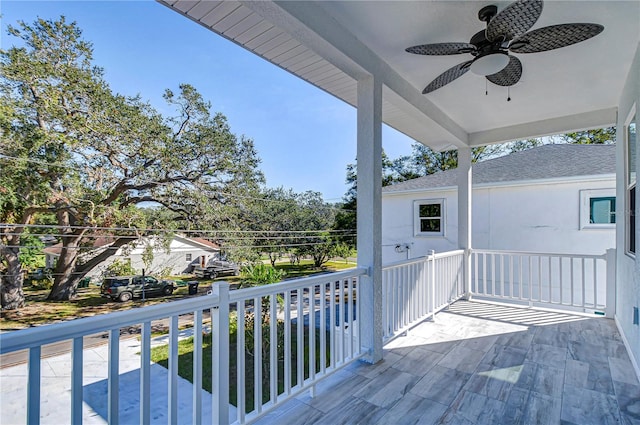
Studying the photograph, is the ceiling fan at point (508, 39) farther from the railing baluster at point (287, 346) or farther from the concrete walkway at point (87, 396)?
the concrete walkway at point (87, 396)

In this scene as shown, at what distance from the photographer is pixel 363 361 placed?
2.70m

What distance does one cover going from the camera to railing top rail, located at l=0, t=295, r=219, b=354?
97 cm

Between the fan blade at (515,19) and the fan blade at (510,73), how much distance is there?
404mm

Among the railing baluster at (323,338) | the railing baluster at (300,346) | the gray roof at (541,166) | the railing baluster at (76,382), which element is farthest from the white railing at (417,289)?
the gray roof at (541,166)

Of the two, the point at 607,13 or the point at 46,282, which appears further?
the point at 46,282

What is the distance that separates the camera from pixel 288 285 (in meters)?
1.96

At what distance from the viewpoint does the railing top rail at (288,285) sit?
1.68m

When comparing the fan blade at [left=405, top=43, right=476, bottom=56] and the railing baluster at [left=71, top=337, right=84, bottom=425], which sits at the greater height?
the fan blade at [left=405, top=43, right=476, bottom=56]

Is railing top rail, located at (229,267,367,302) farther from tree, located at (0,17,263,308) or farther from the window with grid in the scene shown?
the window with grid

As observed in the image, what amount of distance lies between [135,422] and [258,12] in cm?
346

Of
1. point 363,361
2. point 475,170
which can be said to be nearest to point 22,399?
point 363,361

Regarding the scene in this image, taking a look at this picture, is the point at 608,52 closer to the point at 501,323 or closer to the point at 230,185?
the point at 501,323

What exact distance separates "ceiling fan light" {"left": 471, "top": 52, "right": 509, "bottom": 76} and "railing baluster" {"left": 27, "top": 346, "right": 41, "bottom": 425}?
292cm

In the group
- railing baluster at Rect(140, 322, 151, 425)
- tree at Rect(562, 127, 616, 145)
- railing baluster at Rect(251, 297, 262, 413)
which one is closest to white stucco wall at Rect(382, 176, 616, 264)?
railing baluster at Rect(251, 297, 262, 413)
